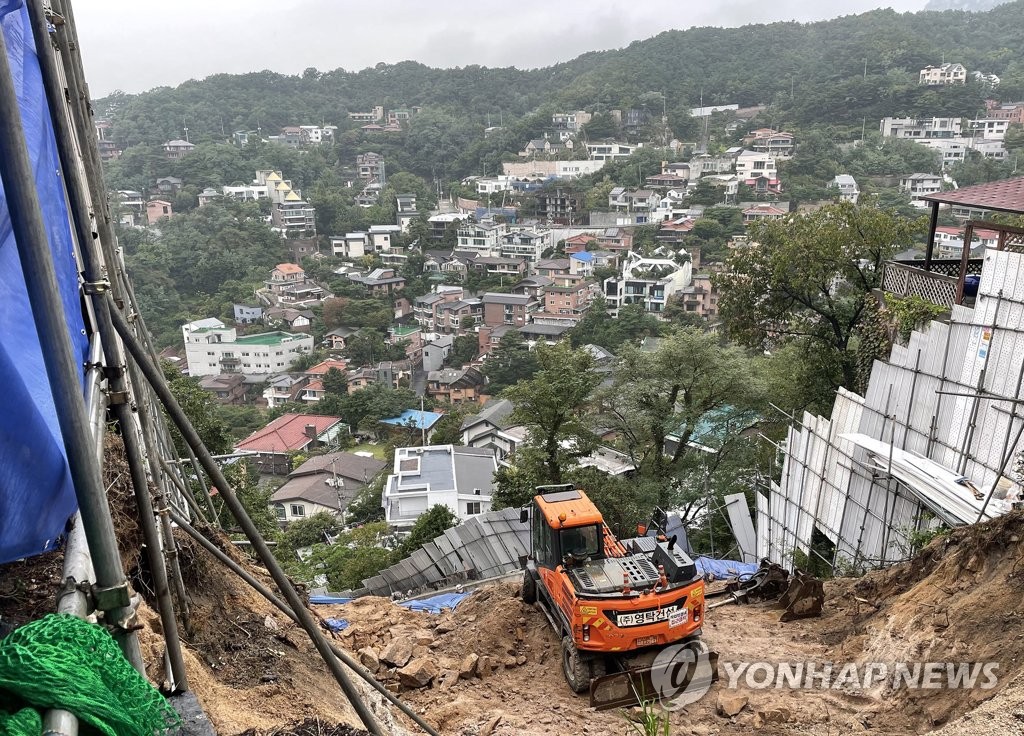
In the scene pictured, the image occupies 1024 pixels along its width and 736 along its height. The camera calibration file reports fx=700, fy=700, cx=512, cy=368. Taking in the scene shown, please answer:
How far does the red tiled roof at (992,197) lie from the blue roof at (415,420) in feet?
98.6

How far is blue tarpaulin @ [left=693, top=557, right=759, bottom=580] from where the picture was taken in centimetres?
1095

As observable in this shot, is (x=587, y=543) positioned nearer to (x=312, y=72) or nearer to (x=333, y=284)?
(x=333, y=284)

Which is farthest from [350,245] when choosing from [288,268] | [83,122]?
[83,122]

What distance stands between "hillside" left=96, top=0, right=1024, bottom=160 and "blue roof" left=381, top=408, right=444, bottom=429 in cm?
6437

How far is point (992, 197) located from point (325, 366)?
42030 millimetres

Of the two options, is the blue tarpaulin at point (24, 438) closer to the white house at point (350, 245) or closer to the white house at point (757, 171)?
the white house at point (350, 245)

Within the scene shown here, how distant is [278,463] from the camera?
36.2 meters

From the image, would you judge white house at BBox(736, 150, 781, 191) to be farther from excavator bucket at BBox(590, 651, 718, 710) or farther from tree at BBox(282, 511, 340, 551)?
excavator bucket at BBox(590, 651, 718, 710)

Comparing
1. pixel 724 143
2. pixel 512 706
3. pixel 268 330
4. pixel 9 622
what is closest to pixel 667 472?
pixel 512 706

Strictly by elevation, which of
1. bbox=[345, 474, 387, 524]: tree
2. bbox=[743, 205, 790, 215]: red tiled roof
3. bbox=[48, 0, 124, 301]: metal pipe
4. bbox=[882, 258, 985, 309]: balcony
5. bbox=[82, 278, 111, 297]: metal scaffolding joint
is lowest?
bbox=[345, 474, 387, 524]: tree

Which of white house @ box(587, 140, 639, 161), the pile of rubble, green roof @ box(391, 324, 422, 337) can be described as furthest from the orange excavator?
white house @ box(587, 140, 639, 161)

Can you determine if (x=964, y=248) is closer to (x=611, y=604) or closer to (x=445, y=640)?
(x=611, y=604)

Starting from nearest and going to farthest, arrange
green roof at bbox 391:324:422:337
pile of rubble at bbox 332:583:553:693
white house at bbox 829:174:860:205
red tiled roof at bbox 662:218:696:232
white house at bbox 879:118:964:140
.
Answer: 1. pile of rubble at bbox 332:583:553:693
2. green roof at bbox 391:324:422:337
3. red tiled roof at bbox 662:218:696:232
4. white house at bbox 829:174:860:205
5. white house at bbox 879:118:964:140

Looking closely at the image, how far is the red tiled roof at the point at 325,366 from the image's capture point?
46.2 meters
